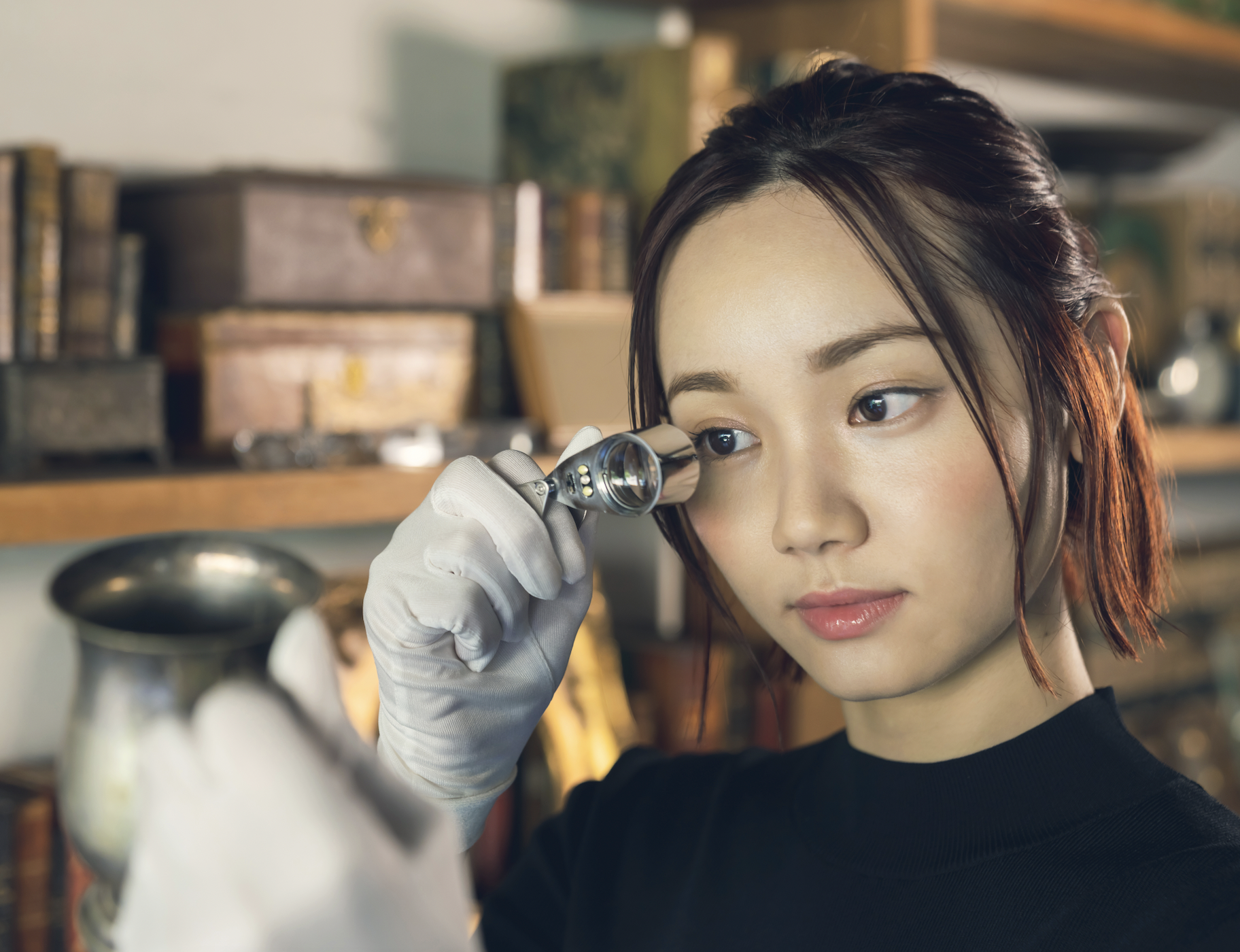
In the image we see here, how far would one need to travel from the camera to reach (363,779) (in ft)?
1.37

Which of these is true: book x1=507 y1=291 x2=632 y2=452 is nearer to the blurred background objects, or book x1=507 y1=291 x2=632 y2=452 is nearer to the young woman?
the blurred background objects

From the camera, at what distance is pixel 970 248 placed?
0.75 metres

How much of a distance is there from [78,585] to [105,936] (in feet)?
0.92

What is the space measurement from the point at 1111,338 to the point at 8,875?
43.2 inches

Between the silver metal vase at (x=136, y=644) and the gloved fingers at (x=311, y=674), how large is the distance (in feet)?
1.54

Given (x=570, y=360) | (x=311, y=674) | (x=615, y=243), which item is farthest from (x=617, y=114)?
(x=311, y=674)

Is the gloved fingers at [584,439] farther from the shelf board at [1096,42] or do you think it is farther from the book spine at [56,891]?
the shelf board at [1096,42]

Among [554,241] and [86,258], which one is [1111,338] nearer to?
[554,241]

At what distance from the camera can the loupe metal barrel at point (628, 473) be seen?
2.31 feet

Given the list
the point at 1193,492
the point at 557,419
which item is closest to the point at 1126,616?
the point at 557,419

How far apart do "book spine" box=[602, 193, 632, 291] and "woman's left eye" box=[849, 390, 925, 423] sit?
785 millimetres

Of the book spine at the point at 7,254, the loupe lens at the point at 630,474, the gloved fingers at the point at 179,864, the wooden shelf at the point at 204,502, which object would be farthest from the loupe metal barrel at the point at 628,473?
the book spine at the point at 7,254

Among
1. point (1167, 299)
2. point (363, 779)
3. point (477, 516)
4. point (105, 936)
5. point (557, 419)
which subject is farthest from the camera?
point (1167, 299)

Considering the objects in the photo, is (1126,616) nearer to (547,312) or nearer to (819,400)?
(819,400)
